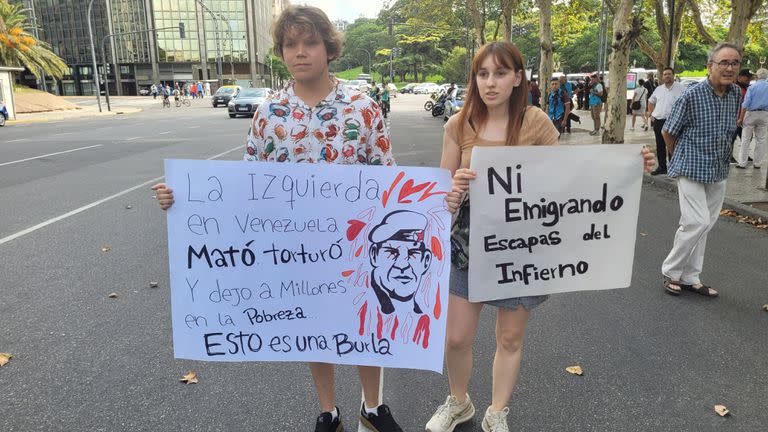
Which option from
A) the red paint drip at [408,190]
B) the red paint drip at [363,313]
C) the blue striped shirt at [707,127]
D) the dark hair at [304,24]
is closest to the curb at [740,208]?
the blue striped shirt at [707,127]

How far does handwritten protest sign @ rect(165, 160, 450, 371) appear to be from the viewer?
8.09 feet

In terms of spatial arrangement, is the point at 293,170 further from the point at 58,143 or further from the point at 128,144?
the point at 58,143

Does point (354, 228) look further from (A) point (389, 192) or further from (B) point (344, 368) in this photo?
(B) point (344, 368)

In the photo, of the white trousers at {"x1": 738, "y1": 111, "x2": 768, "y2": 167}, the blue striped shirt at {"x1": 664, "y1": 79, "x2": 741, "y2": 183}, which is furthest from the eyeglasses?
the white trousers at {"x1": 738, "y1": 111, "x2": 768, "y2": 167}

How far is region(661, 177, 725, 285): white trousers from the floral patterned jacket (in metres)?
3.10

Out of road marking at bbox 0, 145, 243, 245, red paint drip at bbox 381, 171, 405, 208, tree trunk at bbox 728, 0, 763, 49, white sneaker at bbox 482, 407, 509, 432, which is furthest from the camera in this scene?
tree trunk at bbox 728, 0, 763, 49

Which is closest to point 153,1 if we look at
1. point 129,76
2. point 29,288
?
point 129,76

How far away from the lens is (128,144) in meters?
16.6

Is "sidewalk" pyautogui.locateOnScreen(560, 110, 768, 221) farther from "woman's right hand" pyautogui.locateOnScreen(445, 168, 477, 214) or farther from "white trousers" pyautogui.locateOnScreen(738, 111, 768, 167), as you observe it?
"woman's right hand" pyautogui.locateOnScreen(445, 168, 477, 214)

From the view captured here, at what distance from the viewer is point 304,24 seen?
231 cm

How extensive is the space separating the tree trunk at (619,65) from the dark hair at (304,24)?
39.8 feet

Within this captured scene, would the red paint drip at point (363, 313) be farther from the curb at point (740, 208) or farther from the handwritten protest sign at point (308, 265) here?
the curb at point (740, 208)

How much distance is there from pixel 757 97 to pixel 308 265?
36.7ft

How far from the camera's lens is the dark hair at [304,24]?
2312 millimetres
